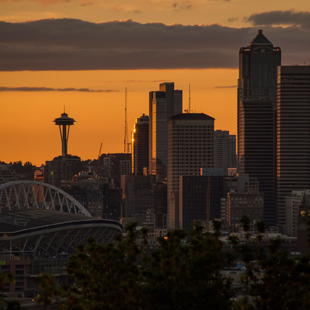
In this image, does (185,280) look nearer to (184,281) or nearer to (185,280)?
(185,280)

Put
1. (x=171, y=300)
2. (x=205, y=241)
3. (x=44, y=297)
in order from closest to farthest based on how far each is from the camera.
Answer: (x=44, y=297)
(x=171, y=300)
(x=205, y=241)

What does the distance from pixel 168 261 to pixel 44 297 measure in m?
19.7

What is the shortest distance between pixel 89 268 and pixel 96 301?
5408 millimetres

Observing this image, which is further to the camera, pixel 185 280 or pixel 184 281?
pixel 185 280

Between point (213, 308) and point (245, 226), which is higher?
point (245, 226)

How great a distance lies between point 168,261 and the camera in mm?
99250

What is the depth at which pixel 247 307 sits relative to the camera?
335 feet

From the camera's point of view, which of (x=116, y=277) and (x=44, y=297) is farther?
(x=116, y=277)

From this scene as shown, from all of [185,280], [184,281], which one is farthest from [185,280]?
[184,281]

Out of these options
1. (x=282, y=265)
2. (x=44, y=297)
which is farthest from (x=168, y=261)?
(x=44, y=297)

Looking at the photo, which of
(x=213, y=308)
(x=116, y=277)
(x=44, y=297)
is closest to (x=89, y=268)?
(x=116, y=277)

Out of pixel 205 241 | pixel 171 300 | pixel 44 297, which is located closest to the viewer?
pixel 44 297

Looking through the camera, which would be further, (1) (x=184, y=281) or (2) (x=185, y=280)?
(2) (x=185, y=280)

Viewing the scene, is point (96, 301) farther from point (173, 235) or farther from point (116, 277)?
point (173, 235)
